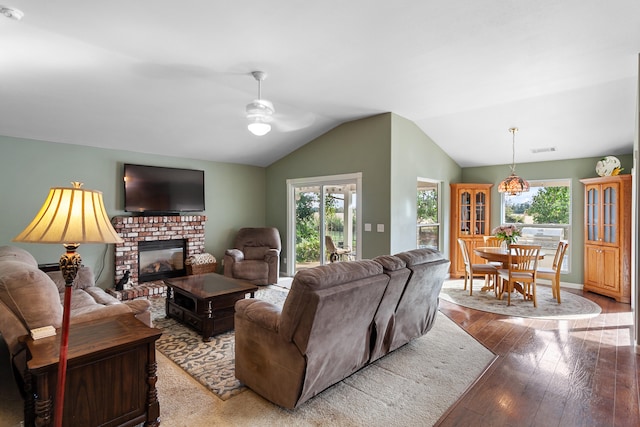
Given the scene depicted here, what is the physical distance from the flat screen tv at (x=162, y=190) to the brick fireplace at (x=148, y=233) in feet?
0.53

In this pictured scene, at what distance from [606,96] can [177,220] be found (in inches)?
258

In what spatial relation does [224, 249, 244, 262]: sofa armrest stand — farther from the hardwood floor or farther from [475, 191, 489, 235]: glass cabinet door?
[475, 191, 489, 235]: glass cabinet door

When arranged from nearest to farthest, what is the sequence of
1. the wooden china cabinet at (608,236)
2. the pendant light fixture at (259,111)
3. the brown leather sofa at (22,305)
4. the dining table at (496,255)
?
the brown leather sofa at (22,305) < the pendant light fixture at (259,111) < the dining table at (496,255) < the wooden china cabinet at (608,236)

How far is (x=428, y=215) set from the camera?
6348mm

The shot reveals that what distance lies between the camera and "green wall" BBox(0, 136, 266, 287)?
4379 millimetres

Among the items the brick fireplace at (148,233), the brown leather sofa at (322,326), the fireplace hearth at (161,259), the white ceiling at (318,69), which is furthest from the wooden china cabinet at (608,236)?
the fireplace hearth at (161,259)

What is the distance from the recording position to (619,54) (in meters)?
3.18

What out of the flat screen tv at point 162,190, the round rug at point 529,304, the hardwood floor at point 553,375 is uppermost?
the flat screen tv at point 162,190

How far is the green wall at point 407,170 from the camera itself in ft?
16.3

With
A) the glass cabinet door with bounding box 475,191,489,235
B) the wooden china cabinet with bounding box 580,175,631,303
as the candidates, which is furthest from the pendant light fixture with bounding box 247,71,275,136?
the wooden china cabinet with bounding box 580,175,631,303

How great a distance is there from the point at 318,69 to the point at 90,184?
3951 millimetres

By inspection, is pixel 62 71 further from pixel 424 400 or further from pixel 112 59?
pixel 424 400

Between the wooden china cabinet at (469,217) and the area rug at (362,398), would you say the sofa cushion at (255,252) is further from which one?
the wooden china cabinet at (469,217)

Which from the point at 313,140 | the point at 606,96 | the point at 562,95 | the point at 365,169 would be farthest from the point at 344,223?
the point at 606,96
